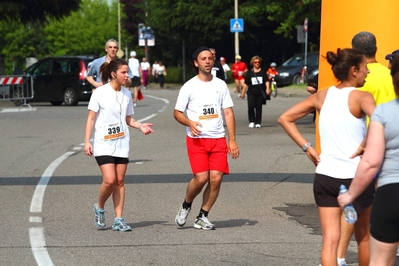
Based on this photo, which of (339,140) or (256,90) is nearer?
(339,140)

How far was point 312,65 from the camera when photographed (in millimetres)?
44219

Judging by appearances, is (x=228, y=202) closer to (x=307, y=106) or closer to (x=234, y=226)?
(x=234, y=226)

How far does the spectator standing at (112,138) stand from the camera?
30.2ft

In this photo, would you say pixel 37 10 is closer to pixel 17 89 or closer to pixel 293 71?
pixel 17 89

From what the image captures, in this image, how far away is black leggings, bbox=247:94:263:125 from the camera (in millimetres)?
22438

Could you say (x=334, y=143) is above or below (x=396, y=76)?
below

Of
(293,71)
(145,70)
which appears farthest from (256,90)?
(145,70)

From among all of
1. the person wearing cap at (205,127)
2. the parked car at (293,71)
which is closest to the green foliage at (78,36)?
the parked car at (293,71)

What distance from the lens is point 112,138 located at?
9.26 meters

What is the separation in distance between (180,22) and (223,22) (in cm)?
296

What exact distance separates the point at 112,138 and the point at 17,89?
24563mm

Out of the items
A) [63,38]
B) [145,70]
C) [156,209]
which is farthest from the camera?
[63,38]

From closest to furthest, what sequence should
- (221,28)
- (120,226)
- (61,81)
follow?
(120,226)
(61,81)
(221,28)

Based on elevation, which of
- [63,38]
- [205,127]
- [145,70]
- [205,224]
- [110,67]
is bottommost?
[63,38]
